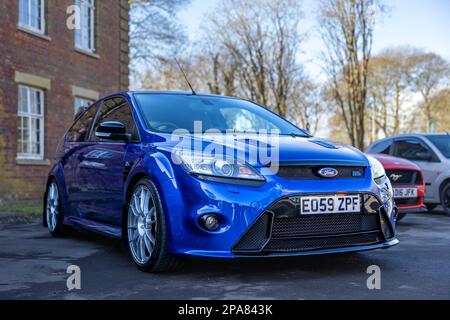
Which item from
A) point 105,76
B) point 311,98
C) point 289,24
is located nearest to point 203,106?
point 105,76

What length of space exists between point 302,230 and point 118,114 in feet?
7.88

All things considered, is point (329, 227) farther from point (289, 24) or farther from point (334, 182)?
point (289, 24)

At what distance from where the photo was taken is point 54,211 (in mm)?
7059

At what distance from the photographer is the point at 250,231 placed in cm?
414

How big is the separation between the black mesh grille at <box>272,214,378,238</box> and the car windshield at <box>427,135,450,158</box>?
675cm

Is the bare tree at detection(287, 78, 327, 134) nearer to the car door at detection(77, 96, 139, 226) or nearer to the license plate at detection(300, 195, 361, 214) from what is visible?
the car door at detection(77, 96, 139, 226)

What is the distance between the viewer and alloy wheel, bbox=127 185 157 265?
4617mm

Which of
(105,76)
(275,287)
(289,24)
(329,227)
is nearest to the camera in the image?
(275,287)

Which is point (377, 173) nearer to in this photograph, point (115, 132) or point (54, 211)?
point (115, 132)

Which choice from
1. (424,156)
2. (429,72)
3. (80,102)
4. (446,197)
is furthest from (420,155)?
(429,72)

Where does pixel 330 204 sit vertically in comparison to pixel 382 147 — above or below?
below
